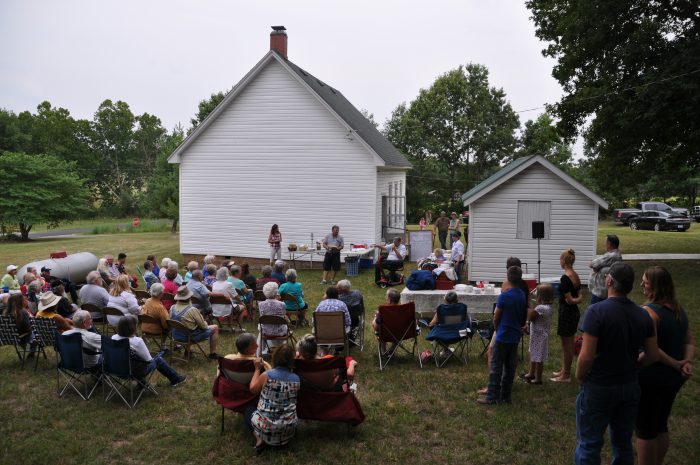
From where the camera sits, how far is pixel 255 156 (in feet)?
63.4

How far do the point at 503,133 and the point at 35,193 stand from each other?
33.7 m

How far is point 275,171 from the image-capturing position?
19172 millimetres

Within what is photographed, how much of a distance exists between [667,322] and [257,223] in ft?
52.6

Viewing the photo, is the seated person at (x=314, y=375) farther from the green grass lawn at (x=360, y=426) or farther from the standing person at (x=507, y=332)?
the standing person at (x=507, y=332)

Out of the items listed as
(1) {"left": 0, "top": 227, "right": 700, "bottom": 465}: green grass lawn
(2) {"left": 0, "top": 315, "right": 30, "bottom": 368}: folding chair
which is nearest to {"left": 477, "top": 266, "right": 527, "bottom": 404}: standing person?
(1) {"left": 0, "top": 227, "right": 700, "bottom": 465}: green grass lawn

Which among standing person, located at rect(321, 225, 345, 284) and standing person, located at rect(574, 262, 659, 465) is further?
standing person, located at rect(321, 225, 345, 284)

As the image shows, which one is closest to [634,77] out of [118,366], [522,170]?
[522,170]

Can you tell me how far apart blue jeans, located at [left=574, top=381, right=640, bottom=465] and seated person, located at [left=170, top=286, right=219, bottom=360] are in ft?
19.5

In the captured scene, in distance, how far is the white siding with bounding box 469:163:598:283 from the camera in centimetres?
1452

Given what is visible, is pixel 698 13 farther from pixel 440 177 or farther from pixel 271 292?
pixel 440 177

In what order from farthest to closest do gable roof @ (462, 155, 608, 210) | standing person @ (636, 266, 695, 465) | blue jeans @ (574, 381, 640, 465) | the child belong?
gable roof @ (462, 155, 608, 210) → the child → standing person @ (636, 266, 695, 465) → blue jeans @ (574, 381, 640, 465)

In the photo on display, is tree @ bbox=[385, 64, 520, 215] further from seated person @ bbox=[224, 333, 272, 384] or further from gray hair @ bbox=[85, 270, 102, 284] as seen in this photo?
seated person @ bbox=[224, 333, 272, 384]

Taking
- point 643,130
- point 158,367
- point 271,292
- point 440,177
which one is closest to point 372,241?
point 643,130

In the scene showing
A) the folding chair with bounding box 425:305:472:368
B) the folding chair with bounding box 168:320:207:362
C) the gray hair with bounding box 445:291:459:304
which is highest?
the gray hair with bounding box 445:291:459:304
